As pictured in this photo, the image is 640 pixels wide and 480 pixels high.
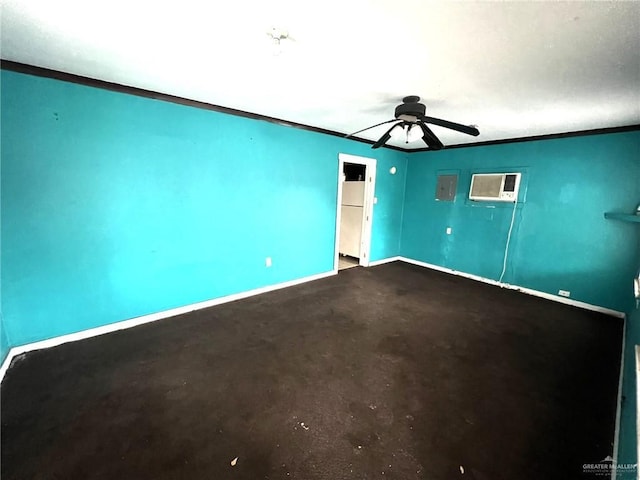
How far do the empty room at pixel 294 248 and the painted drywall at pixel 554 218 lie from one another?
0.09 feet

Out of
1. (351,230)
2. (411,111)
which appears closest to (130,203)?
(411,111)

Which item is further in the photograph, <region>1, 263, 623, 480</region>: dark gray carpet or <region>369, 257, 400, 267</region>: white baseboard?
<region>369, 257, 400, 267</region>: white baseboard

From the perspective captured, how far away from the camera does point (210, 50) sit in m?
1.61

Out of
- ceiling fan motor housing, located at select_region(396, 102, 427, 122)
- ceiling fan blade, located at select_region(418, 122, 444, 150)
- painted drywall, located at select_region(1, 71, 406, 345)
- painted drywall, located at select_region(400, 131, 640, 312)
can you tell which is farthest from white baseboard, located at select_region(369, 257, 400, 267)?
ceiling fan motor housing, located at select_region(396, 102, 427, 122)

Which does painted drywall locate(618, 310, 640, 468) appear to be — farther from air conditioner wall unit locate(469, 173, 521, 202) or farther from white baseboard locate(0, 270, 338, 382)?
Answer: white baseboard locate(0, 270, 338, 382)

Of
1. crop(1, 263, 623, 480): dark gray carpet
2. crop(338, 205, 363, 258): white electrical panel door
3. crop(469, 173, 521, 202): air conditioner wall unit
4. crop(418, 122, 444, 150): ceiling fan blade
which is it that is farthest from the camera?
crop(338, 205, 363, 258): white electrical panel door

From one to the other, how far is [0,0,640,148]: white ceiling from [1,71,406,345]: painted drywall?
310mm

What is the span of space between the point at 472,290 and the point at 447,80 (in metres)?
2.97

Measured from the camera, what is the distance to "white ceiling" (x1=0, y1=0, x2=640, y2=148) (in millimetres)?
1219

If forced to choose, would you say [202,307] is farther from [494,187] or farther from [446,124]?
[494,187]

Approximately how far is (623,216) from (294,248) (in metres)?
3.77

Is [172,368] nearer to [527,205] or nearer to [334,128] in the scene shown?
[334,128]

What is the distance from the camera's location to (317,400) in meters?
1.71

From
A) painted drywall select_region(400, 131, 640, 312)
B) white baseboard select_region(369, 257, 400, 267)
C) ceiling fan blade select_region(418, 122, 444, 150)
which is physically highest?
ceiling fan blade select_region(418, 122, 444, 150)
